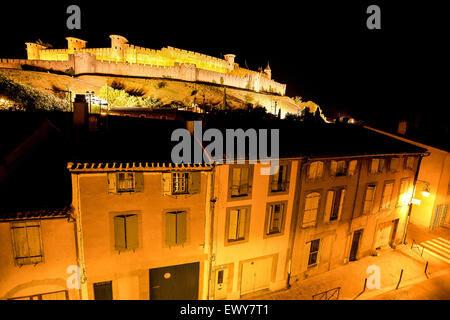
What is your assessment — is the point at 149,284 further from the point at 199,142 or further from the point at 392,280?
the point at 392,280

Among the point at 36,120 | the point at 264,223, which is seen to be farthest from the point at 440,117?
the point at 36,120

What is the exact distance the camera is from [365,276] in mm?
15062

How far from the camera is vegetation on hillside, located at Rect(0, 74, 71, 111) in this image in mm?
40125

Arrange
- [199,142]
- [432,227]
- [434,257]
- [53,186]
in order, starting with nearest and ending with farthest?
1. [53,186]
2. [199,142]
3. [434,257]
4. [432,227]

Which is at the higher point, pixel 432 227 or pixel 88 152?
pixel 88 152

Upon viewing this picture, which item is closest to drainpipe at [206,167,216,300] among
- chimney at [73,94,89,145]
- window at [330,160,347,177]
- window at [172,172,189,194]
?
window at [172,172,189,194]

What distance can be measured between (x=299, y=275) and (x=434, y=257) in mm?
11243

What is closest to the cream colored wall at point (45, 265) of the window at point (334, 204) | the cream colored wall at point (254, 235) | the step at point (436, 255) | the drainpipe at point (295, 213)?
the cream colored wall at point (254, 235)

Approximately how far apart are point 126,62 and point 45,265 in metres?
77.8

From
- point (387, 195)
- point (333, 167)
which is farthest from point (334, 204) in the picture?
point (387, 195)

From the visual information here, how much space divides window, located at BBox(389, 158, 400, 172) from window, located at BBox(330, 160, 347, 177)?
4.46 metres

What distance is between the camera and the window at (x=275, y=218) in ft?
43.3

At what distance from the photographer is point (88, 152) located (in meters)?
10.7

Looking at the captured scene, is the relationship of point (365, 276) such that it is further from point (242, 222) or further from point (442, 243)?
point (242, 222)
